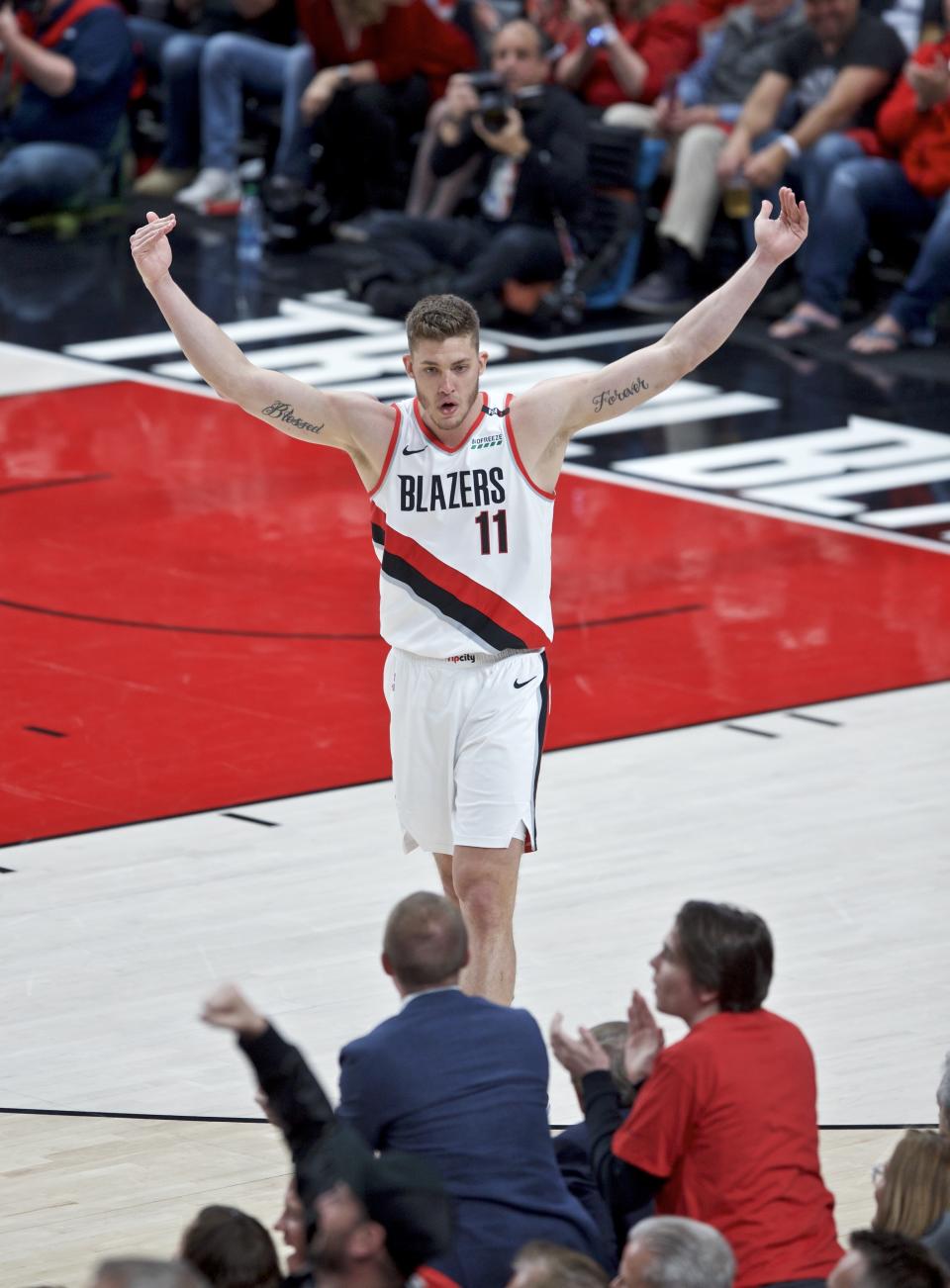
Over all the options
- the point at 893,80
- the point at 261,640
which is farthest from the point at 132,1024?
the point at 893,80

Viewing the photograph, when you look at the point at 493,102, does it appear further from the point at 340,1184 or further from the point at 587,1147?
Result: the point at 340,1184

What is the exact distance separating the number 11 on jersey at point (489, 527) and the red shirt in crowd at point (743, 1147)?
83.8 inches

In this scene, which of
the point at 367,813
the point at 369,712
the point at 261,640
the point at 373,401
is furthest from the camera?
the point at 261,640

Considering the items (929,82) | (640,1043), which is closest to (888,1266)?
(640,1043)

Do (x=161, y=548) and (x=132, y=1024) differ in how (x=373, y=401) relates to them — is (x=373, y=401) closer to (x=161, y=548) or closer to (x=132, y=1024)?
(x=132, y=1024)

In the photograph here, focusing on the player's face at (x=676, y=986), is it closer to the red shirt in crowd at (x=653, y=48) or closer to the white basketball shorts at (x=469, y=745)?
the white basketball shorts at (x=469, y=745)

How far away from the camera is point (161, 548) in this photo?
12.4 meters

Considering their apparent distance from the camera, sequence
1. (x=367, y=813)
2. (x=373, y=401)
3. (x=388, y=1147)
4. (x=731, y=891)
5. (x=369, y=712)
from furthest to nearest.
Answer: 1. (x=369, y=712)
2. (x=367, y=813)
3. (x=731, y=891)
4. (x=373, y=401)
5. (x=388, y=1147)

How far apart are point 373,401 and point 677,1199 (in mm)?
2629

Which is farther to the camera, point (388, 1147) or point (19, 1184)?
point (19, 1184)

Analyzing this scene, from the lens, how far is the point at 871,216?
1588 cm

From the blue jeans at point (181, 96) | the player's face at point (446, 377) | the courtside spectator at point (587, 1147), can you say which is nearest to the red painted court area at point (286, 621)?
the player's face at point (446, 377)

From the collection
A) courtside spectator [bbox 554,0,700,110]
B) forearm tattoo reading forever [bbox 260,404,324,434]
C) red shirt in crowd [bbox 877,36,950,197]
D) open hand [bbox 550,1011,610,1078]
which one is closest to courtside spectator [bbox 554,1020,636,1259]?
open hand [bbox 550,1011,610,1078]

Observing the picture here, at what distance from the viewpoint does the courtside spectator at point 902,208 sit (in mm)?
15250
